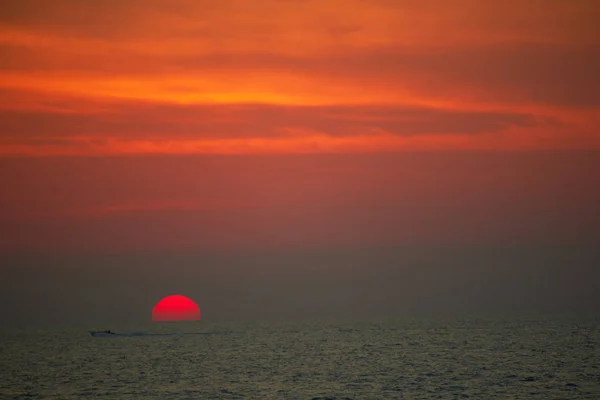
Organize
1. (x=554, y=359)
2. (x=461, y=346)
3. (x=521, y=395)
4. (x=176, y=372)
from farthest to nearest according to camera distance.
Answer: (x=461, y=346)
(x=554, y=359)
(x=176, y=372)
(x=521, y=395)

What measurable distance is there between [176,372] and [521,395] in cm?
5240

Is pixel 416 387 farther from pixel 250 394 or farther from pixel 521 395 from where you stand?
pixel 250 394

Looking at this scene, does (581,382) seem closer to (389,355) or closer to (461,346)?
(389,355)

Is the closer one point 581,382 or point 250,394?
point 250,394

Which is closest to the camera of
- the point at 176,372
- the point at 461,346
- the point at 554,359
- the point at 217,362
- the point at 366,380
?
the point at 366,380

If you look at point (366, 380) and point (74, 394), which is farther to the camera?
point (366, 380)

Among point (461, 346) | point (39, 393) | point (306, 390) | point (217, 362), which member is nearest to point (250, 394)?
point (306, 390)

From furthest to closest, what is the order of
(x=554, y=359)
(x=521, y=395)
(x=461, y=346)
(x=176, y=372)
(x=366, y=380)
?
(x=461, y=346) < (x=554, y=359) < (x=176, y=372) < (x=366, y=380) < (x=521, y=395)

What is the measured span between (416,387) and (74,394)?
37253 mm

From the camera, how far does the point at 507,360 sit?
127m

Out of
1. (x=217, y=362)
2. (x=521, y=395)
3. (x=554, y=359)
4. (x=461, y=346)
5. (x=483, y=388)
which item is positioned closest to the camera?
(x=521, y=395)

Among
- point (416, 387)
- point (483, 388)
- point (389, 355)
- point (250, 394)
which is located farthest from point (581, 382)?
point (389, 355)

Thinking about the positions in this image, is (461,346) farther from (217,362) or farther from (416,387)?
(416,387)

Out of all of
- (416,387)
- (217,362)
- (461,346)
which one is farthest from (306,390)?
(461,346)
